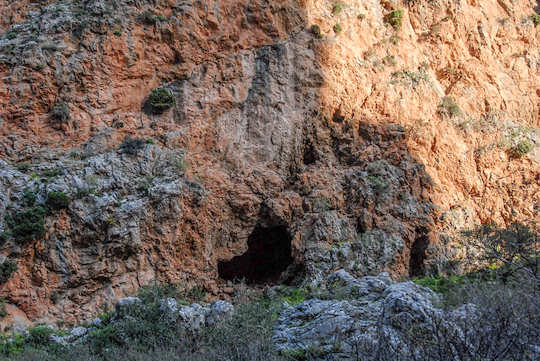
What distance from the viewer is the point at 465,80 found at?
74.8 feet

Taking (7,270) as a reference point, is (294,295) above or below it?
below

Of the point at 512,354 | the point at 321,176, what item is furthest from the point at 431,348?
the point at 321,176

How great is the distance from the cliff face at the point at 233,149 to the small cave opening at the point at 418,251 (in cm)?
6

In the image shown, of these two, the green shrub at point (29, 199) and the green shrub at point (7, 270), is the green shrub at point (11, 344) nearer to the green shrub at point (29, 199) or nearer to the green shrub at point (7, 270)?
the green shrub at point (7, 270)

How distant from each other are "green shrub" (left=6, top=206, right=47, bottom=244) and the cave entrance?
625 centimetres

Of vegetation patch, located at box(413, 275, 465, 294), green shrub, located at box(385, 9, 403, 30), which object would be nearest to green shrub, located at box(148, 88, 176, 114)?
green shrub, located at box(385, 9, 403, 30)

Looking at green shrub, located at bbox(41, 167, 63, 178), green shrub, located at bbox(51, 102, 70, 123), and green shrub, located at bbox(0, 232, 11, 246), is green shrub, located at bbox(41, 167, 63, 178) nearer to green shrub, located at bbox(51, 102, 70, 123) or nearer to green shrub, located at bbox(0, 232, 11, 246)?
green shrub, located at bbox(51, 102, 70, 123)

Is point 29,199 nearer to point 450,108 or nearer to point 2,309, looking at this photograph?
point 2,309

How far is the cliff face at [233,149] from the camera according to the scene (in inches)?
628

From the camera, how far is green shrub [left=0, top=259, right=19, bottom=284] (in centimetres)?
1475

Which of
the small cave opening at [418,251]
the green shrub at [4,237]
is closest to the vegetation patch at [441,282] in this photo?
the small cave opening at [418,251]

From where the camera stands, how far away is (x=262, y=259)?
1977 cm

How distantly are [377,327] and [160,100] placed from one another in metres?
12.2

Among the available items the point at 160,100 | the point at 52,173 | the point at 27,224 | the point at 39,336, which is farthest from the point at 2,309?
the point at 160,100
